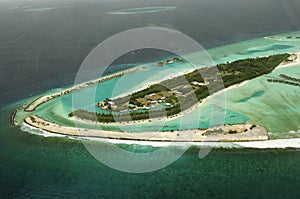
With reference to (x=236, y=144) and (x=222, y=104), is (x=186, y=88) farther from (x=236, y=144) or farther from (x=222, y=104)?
(x=236, y=144)

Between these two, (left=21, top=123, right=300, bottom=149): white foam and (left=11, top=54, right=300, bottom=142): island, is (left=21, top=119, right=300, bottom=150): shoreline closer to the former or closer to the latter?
(left=21, top=123, right=300, bottom=149): white foam

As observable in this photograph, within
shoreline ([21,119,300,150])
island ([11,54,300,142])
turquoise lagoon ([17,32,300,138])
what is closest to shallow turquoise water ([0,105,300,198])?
shoreline ([21,119,300,150])

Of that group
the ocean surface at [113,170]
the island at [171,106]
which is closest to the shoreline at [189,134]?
the island at [171,106]

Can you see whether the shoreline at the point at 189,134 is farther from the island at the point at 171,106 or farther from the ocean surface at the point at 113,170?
the ocean surface at the point at 113,170

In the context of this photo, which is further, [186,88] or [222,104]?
[186,88]

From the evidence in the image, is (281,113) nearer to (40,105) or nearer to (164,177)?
(164,177)

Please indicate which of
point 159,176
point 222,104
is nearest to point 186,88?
point 222,104

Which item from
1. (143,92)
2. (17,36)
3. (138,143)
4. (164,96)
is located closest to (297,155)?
(138,143)
